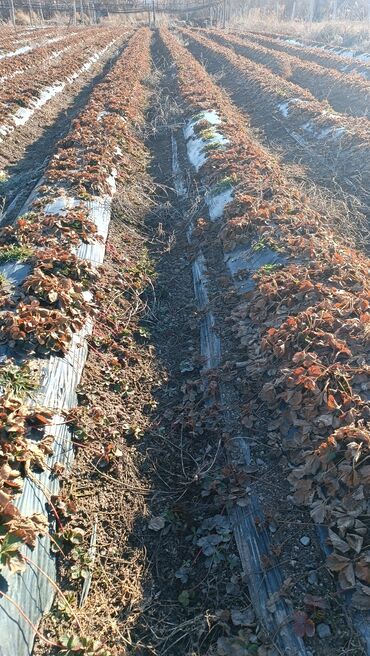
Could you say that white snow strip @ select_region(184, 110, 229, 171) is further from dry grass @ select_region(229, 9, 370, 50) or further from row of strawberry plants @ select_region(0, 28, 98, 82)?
dry grass @ select_region(229, 9, 370, 50)

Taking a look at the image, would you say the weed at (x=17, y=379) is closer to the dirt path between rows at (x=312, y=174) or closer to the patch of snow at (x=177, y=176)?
the dirt path between rows at (x=312, y=174)

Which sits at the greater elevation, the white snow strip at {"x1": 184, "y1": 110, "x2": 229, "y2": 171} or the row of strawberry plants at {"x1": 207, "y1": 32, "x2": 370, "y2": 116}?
the row of strawberry plants at {"x1": 207, "y1": 32, "x2": 370, "y2": 116}

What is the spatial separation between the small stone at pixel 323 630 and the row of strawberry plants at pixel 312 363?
27 centimetres

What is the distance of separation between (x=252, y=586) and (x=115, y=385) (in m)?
2.67

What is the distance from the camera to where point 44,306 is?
5414 mm

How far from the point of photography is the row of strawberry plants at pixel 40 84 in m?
13.8

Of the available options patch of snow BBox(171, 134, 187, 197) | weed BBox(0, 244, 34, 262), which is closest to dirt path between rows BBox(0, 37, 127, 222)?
weed BBox(0, 244, 34, 262)

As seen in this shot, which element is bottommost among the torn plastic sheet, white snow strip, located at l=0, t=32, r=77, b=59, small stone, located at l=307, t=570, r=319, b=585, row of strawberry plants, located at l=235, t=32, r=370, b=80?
small stone, located at l=307, t=570, r=319, b=585

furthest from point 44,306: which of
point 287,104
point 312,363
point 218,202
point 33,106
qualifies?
point 287,104

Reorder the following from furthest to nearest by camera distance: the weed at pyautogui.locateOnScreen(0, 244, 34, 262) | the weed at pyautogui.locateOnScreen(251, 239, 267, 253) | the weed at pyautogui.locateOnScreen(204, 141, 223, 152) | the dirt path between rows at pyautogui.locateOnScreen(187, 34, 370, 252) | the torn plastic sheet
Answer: the weed at pyautogui.locateOnScreen(204, 141, 223, 152) < the dirt path between rows at pyautogui.locateOnScreen(187, 34, 370, 252) < the weed at pyautogui.locateOnScreen(251, 239, 267, 253) < the weed at pyautogui.locateOnScreen(0, 244, 34, 262) < the torn plastic sheet

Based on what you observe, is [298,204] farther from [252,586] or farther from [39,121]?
[39,121]

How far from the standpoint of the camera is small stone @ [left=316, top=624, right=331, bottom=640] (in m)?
3.23

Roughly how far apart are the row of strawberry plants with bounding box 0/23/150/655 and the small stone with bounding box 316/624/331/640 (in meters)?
1.95

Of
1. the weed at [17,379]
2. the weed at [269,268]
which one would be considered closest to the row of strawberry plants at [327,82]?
the weed at [269,268]
